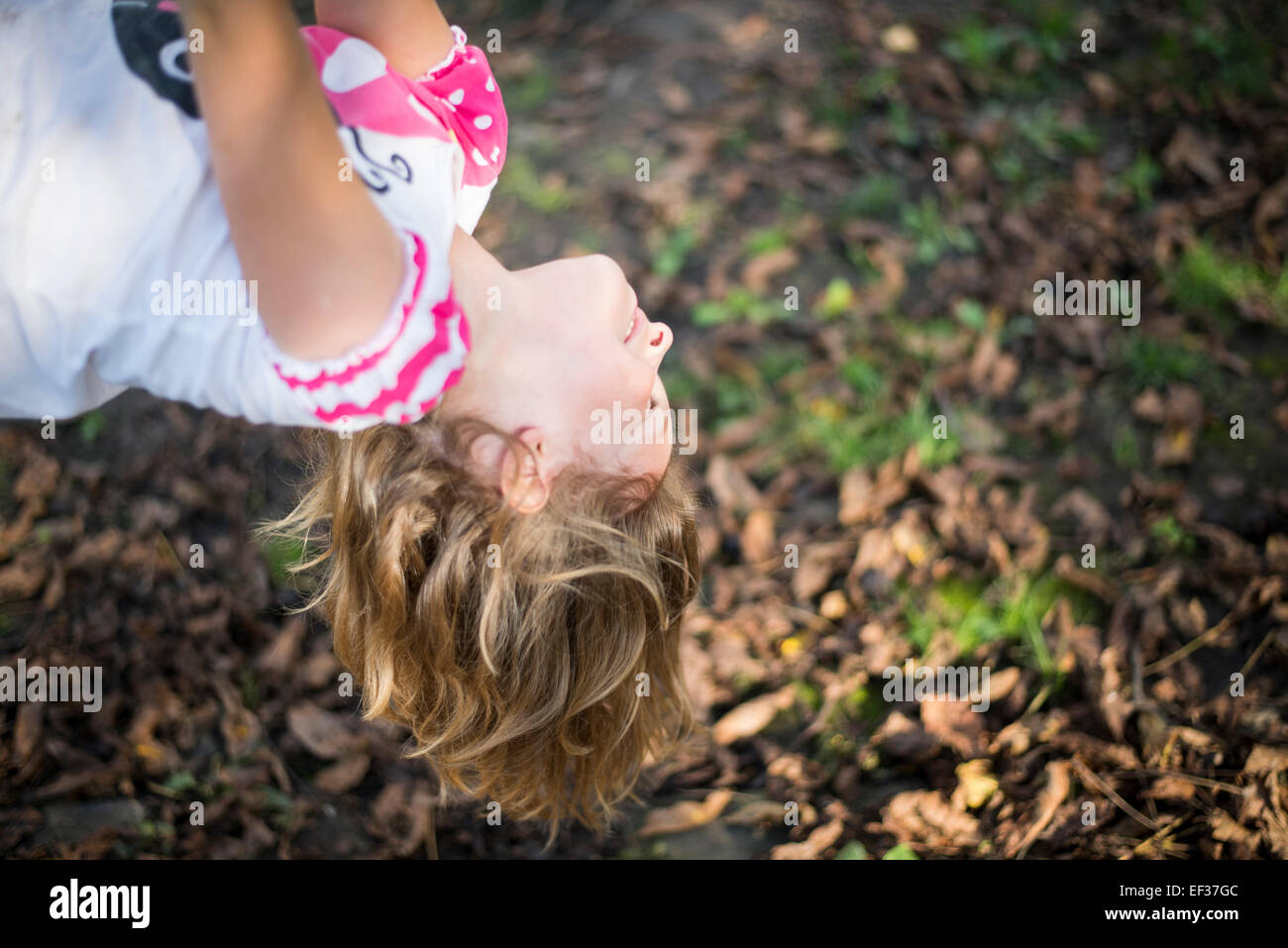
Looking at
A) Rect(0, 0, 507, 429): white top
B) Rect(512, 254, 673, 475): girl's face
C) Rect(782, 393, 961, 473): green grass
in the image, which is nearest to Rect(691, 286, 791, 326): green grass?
Rect(782, 393, 961, 473): green grass

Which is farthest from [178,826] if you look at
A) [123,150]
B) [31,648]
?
[123,150]

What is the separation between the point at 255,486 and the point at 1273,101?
3823 millimetres

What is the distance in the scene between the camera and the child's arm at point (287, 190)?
132 centimetres

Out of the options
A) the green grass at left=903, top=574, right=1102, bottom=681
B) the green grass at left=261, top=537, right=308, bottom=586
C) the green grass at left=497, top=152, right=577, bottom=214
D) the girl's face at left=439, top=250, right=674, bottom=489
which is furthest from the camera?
the green grass at left=497, top=152, right=577, bottom=214

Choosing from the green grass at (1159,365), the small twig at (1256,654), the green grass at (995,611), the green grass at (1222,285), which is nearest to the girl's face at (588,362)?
the green grass at (995,611)

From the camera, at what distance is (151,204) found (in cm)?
174

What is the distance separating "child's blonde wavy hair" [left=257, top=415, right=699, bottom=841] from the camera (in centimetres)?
191

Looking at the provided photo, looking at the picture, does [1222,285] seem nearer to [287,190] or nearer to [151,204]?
[287,190]

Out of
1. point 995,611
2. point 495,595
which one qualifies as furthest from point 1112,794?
point 495,595

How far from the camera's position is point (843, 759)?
2.53 m

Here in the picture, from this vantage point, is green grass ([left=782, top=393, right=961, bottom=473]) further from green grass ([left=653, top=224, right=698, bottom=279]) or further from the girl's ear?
the girl's ear

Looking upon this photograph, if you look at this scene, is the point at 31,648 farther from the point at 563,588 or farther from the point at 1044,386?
the point at 1044,386

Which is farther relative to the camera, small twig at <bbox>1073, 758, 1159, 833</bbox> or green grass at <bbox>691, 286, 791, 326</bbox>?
green grass at <bbox>691, 286, 791, 326</bbox>

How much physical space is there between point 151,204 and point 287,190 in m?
0.47
